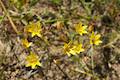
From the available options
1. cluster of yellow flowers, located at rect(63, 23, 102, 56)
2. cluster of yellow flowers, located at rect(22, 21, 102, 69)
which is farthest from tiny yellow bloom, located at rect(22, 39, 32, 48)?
cluster of yellow flowers, located at rect(63, 23, 102, 56)

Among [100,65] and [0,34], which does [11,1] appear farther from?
[100,65]

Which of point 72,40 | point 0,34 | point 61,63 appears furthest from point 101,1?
point 0,34

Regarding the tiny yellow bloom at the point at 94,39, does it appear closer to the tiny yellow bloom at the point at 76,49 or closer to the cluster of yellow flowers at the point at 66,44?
the cluster of yellow flowers at the point at 66,44

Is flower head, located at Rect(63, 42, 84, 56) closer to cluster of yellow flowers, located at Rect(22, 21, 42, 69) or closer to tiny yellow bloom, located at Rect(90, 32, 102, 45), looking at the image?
tiny yellow bloom, located at Rect(90, 32, 102, 45)

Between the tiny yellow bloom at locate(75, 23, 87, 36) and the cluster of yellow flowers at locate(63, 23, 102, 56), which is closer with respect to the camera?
Result: the cluster of yellow flowers at locate(63, 23, 102, 56)

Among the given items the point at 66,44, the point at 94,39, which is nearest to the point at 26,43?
the point at 66,44

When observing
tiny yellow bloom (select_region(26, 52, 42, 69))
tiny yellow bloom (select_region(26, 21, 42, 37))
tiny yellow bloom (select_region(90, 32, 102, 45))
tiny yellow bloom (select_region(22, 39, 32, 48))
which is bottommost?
tiny yellow bloom (select_region(26, 52, 42, 69))

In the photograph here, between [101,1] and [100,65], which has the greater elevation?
[101,1]

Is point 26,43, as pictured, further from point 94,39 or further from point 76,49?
point 94,39
